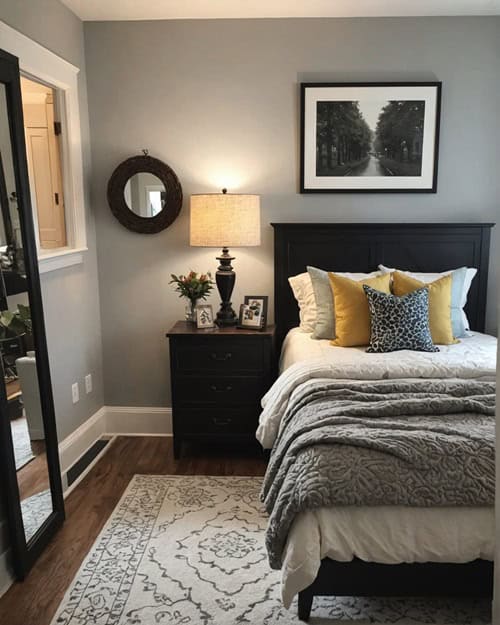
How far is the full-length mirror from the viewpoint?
7.81 feet

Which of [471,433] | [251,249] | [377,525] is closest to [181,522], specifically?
[377,525]

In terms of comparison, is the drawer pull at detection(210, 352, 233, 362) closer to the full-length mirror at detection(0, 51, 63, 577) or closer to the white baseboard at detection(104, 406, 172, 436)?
the white baseboard at detection(104, 406, 172, 436)

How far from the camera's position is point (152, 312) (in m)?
3.94

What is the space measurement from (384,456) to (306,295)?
170cm

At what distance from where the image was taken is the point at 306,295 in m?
3.61

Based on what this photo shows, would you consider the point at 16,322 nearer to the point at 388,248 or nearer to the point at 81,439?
the point at 81,439

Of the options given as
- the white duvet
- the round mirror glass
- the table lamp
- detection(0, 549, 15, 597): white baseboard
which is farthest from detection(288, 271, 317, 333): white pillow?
detection(0, 549, 15, 597): white baseboard

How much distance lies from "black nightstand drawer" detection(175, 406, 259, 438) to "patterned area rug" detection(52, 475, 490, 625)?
0.51m

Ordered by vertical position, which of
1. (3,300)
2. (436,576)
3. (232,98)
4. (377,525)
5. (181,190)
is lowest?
(436,576)

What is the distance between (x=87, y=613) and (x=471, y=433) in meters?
1.59

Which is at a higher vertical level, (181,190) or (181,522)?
(181,190)

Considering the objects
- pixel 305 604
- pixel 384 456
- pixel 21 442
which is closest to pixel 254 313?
pixel 21 442

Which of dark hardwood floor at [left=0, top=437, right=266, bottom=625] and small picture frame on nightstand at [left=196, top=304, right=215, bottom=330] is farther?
small picture frame on nightstand at [left=196, top=304, right=215, bottom=330]

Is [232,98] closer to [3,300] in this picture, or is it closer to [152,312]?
[152,312]
